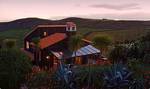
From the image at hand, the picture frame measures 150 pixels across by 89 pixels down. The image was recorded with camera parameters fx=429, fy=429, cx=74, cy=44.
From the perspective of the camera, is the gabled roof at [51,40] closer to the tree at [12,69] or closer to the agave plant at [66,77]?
the tree at [12,69]

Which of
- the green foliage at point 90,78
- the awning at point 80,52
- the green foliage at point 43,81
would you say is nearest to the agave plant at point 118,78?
the green foliage at point 90,78

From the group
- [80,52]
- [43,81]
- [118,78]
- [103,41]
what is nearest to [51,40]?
[80,52]

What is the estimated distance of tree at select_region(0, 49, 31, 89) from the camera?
18625 mm

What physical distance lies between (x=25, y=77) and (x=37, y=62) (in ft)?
68.3

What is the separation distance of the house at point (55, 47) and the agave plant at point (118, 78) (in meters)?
17.9

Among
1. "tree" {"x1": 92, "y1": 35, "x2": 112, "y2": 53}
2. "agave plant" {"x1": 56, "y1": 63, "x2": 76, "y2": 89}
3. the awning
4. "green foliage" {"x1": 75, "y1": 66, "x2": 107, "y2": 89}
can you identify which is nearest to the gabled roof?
the awning

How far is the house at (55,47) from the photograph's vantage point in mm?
38531

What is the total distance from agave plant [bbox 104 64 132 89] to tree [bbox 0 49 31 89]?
4.19m

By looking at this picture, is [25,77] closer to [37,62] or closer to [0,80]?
[0,80]

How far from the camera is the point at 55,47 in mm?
43531

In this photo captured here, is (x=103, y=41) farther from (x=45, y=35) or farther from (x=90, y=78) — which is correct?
(x=45, y=35)

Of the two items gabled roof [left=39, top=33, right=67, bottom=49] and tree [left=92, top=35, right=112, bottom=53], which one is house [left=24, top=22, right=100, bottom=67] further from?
tree [left=92, top=35, right=112, bottom=53]

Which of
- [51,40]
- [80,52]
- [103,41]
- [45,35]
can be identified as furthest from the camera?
[45,35]

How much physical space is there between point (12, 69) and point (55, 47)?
24929 millimetres
